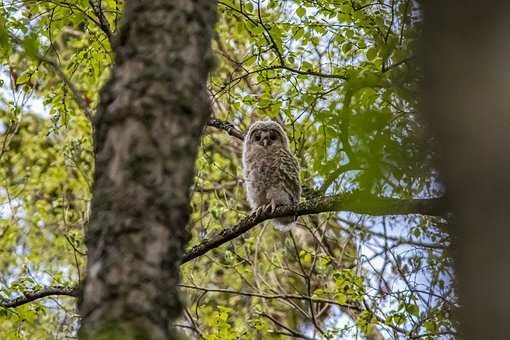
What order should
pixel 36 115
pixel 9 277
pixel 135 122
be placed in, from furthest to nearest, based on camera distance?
pixel 36 115 < pixel 9 277 < pixel 135 122

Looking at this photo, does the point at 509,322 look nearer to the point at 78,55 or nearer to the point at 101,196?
the point at 101,196

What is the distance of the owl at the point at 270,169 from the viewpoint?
754cm

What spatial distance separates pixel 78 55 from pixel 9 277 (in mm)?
5635

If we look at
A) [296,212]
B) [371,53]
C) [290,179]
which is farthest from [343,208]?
[290,179]

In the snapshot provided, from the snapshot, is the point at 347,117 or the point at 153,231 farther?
the point at 347,117

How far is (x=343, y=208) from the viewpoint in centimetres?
427

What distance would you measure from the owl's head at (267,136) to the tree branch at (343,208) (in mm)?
2706

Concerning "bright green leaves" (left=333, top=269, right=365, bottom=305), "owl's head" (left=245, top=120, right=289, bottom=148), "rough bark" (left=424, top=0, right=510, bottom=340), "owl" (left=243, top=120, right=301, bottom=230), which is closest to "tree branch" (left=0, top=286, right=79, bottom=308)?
"owl" (left=243, top=120, right=301, bottom=230)

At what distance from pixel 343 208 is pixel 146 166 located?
86.2 inches

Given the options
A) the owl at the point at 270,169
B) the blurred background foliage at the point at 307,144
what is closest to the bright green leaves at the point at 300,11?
the blurred background foliage at the point at 307,144

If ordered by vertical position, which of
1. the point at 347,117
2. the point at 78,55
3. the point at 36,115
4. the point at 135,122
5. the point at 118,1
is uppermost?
the point at 36,115

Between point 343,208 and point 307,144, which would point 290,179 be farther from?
point 343,208

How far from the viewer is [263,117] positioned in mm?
10227

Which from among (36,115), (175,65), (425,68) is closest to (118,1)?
(175,65)
